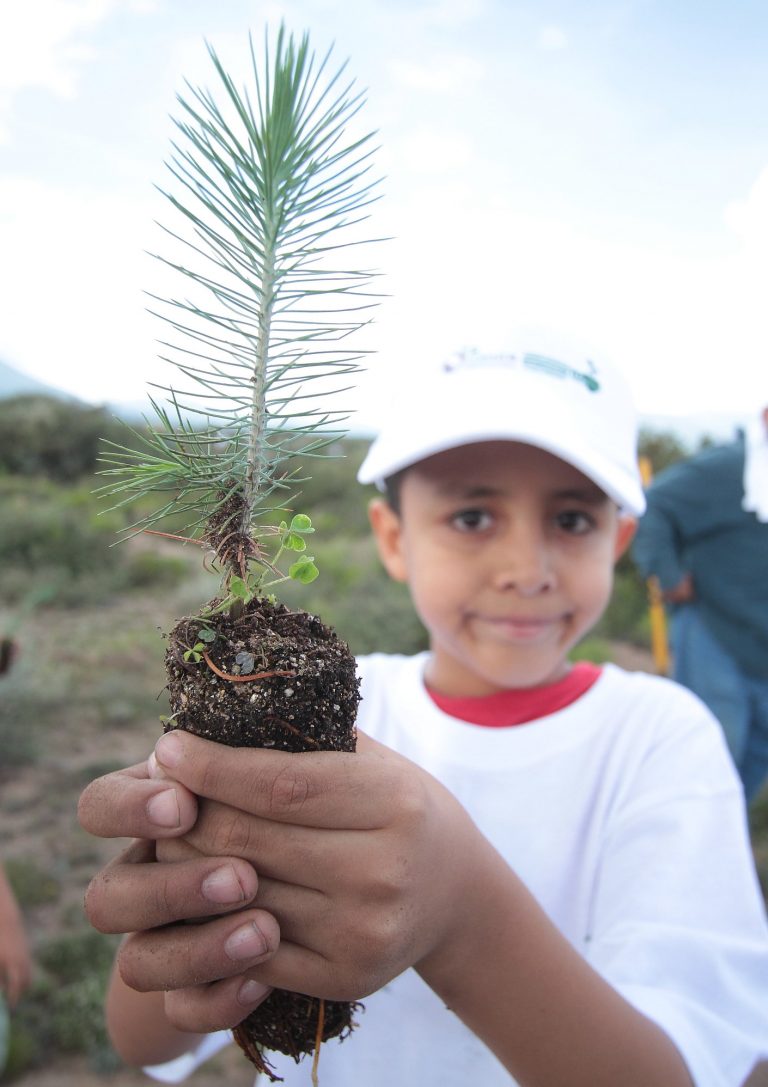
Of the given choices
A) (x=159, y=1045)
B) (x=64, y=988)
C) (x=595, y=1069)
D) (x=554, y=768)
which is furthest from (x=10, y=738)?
(x=595, y=1069)

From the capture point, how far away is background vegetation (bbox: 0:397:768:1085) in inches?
145

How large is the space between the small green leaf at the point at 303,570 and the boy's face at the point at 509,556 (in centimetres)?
84

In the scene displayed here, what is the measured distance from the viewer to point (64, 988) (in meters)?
3.65

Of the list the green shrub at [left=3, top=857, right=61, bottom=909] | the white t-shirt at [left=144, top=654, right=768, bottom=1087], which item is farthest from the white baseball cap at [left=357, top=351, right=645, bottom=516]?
the green shrub at [left=3, top=857, right=61, bottom=909]

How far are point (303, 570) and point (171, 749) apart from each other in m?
0.27

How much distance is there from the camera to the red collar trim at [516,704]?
6.25 ft

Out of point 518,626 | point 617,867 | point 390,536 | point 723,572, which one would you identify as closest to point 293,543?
point 518,626

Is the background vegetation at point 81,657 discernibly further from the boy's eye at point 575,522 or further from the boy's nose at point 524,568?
the boy's eye at point 575,522

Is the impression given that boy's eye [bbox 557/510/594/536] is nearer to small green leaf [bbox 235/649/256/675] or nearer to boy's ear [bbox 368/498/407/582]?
boy's ear [bbox 368/498/407/582]

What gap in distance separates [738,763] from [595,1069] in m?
3.54

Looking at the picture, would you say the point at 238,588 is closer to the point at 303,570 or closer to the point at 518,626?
the point at 303,570


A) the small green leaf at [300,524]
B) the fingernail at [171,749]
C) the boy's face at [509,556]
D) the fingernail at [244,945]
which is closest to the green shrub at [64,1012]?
the boy's face at [509,556]

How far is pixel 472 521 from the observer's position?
1.76 metres

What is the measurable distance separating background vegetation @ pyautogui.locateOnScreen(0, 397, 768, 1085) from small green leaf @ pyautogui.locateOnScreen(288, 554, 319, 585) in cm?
16
